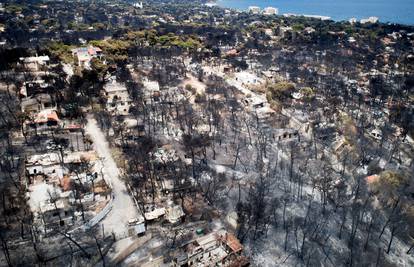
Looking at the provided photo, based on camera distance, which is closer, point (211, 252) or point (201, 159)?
point (211, 252)

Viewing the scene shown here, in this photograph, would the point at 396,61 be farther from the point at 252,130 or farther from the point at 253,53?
the point at 252,130

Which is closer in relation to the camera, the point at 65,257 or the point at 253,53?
the point at 65,257

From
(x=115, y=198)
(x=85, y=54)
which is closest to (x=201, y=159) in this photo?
(x=115, y=198)

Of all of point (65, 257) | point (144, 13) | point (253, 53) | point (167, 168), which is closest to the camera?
point (65, 257)

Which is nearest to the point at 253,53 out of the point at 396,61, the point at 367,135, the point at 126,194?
the point at 396,61

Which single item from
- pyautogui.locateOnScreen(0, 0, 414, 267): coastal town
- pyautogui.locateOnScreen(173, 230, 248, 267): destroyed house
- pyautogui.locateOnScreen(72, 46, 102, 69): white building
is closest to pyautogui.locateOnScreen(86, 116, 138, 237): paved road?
pyautogui.locateOnScreen(0, 0, 414, 267): coastal town

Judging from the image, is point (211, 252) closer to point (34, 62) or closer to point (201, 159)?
point (201, 159)

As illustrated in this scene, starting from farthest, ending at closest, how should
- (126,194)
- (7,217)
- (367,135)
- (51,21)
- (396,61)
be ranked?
(51,21) < (396,61) < (367,135) < (126,194) < (7,217)
